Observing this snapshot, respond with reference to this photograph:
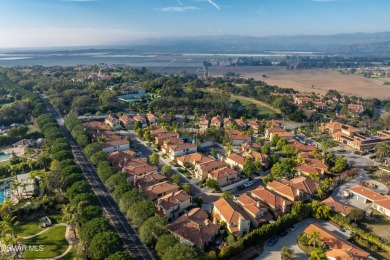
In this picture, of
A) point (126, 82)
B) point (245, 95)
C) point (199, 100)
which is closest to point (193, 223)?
point (199, 100)

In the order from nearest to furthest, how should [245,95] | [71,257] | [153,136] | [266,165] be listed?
[71,257] < [266,165] < [153,136] < [245,95]

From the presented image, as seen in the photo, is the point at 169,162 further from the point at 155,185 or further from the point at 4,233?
the point at 4,233

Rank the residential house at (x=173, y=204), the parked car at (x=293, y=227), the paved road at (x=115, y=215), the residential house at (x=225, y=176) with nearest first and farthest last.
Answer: the paved road at (x=115, y=215)
the parked car at (x=293, y=227)
the residential house at (x=173, y=204)
the residential house at (x=225, y=176)

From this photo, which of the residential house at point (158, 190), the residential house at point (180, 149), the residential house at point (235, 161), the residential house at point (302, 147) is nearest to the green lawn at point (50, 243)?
the residential house at point (158, 190)

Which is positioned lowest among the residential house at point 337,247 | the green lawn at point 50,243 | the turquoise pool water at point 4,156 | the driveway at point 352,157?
the driveway at point 352,157

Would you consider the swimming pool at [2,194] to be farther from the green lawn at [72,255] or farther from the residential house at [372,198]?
the residential house at [372,198]

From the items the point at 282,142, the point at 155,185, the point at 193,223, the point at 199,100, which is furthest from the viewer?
the point at 199,100

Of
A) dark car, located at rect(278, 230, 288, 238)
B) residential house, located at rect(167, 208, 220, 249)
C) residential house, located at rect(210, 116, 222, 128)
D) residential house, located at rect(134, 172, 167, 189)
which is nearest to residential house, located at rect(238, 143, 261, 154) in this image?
residential house, located at rect(210, 116, 222, 128)
